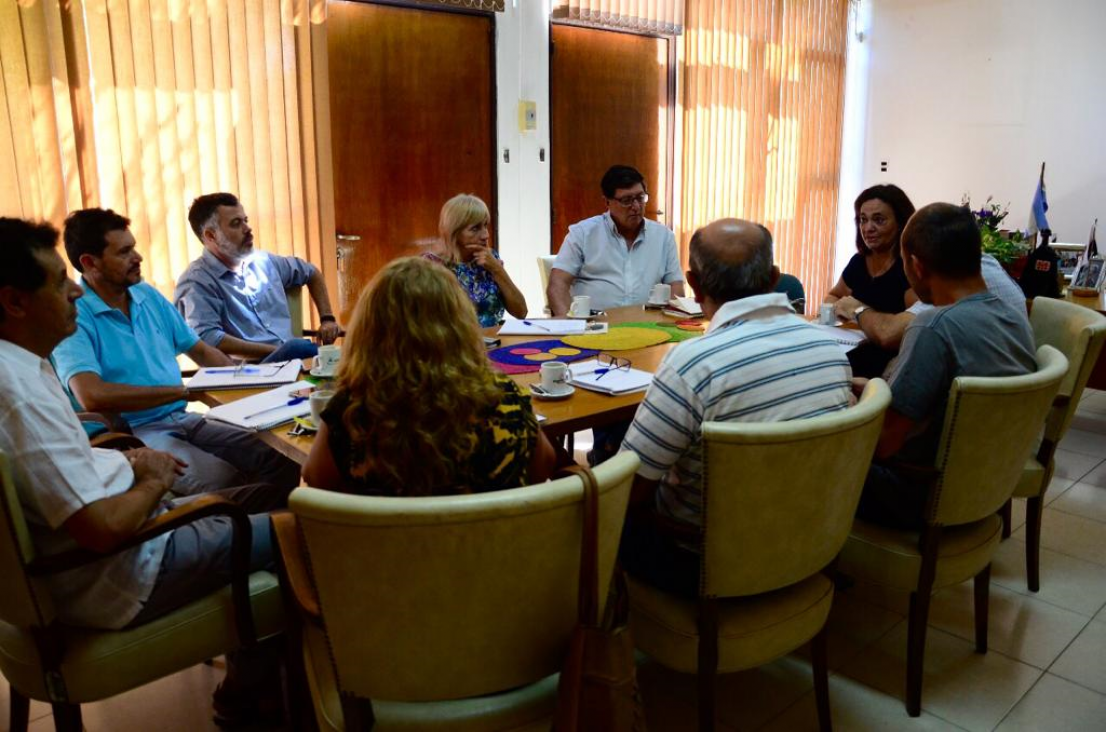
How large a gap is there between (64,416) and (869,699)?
196 cm

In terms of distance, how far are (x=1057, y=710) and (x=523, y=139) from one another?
13.0 ft

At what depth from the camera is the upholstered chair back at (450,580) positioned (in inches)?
43.5

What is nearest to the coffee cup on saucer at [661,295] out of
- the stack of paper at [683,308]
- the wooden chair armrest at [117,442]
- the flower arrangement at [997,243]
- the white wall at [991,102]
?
the stack of paper at [683,308]

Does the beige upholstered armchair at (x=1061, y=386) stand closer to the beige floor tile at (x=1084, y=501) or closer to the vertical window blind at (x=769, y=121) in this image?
the beige floor tile at (x=1084, y=501)

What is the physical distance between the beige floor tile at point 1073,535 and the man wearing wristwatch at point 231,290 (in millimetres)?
2777

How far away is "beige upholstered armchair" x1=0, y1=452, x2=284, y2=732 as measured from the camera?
1395 mm

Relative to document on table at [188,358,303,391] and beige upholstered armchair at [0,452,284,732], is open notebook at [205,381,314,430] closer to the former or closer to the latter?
document on table at [188,358,303,391]

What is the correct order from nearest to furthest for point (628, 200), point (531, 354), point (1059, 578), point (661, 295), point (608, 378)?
1. point (608, 378)
2. point (531, 354)
3. point (1059, 578)
4. point (661, 295)
5. point (628, 200)

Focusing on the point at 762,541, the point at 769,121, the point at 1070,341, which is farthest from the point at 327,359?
the point at 769,121

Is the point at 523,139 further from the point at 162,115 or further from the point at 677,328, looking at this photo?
the point at 677,328

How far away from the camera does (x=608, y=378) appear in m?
2.20

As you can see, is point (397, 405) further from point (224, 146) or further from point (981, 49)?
point (981, 49)

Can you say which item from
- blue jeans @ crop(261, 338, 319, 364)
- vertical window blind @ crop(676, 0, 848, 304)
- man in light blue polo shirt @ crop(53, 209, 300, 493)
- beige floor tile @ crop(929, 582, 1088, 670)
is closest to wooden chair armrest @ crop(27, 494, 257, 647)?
man in light blue polo shirt @ crop(53, 209, 300, 493)

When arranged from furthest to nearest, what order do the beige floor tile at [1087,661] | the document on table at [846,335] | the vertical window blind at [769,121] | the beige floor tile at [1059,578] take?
the vertical window blind at [769,121]
the document on table at [846,335]
the beige floor tile at [1059,578]
the beige floor tile at [1087,661]
